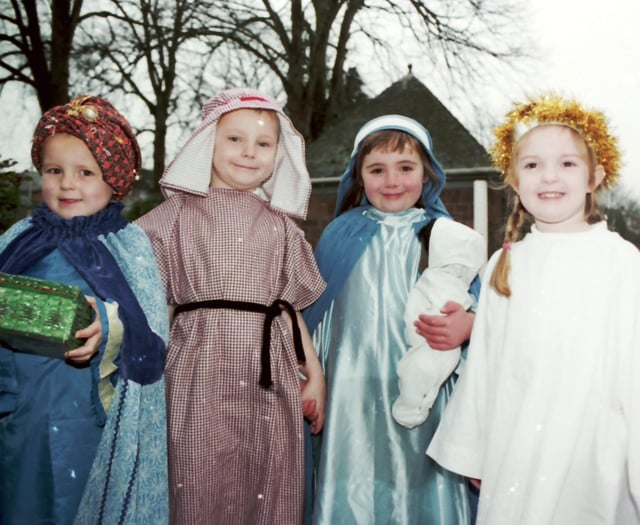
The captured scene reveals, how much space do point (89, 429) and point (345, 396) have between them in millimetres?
995

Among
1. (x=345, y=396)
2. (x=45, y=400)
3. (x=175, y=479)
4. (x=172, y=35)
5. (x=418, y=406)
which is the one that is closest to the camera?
(x=45, y=400)

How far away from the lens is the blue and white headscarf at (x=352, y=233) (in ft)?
9.01

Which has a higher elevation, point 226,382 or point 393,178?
point 393,178

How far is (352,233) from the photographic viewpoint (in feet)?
9.27

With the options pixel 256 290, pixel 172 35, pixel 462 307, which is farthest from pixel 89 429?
pixel 172 35

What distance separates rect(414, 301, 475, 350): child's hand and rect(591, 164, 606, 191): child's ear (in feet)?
2.15

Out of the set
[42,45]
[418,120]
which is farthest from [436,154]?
[42,45]

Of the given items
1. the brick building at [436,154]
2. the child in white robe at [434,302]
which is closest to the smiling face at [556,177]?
the child in white robe at [434,302]

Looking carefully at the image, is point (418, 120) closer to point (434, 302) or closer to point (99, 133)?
point (434, 302)

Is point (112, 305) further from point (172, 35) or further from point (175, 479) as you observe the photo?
point (172, 35)

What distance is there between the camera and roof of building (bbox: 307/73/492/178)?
34.2 feet

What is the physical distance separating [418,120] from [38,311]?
410 inches

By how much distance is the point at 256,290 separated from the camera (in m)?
2.44

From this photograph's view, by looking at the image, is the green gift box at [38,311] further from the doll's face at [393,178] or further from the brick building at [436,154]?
the brick building at [436,154]
